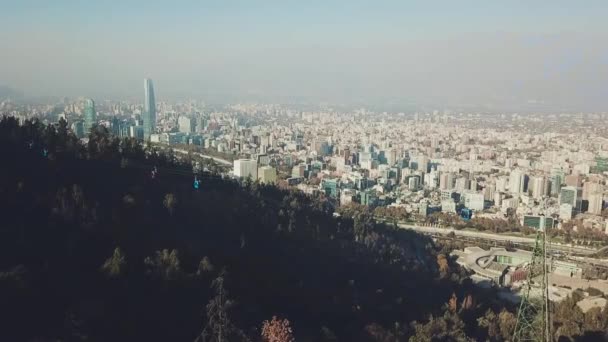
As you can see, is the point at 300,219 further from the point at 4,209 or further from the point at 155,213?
the point at 4,209

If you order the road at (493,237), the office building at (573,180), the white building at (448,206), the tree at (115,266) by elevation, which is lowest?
the road at (493,237)

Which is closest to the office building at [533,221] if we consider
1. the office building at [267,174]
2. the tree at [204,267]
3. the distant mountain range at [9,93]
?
the office building at [267,174]

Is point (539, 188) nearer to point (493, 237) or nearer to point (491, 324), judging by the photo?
point (493, 237)

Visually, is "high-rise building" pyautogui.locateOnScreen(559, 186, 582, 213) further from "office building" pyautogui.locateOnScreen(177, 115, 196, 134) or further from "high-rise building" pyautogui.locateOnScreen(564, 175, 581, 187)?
"office building" pyautogui.locateOnScreen(177, 115, 196, 134)

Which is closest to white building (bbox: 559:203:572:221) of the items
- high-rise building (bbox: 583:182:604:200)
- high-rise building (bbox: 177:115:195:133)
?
high-rise building (bbox: 583:182:604:200)

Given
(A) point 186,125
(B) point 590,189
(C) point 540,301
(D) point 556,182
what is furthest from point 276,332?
(A) point 186,125

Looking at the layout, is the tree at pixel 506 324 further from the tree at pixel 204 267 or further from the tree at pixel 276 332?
the tree at pixel 204 267
